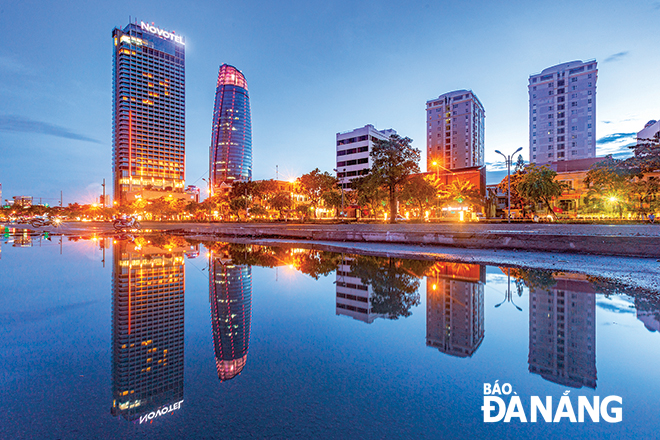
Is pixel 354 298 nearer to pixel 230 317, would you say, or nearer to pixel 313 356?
pixel 230 317

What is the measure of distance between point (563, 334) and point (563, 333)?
0.03 meters

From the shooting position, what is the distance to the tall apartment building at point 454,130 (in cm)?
11538

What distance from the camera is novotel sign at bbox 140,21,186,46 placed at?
16275 cm

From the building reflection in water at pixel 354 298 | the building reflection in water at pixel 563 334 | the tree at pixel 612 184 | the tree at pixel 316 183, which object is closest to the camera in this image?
the building reflection in water at pixel 563 334

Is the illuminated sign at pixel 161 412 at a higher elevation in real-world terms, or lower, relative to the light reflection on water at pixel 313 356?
lower

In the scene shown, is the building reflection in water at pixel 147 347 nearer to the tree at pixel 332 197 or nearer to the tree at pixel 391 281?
the tree at pixel 391 281

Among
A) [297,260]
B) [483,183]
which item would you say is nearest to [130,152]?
[483,183]

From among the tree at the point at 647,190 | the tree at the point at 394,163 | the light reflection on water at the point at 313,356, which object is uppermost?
the tree at the point at 394,163

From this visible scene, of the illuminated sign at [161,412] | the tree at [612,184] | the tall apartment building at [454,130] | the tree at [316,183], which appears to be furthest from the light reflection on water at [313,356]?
the tall apartment building at [454,130]

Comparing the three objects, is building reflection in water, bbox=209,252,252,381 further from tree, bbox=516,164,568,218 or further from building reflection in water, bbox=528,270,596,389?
tree, bbox=516,164,568,218

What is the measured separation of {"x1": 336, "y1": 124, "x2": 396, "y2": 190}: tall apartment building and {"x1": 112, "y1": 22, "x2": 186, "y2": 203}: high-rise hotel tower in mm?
107527

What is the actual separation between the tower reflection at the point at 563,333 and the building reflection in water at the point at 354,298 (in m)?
2.12

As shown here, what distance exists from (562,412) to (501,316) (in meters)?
2.55

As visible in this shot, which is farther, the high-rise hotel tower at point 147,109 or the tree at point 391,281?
the high-rise hotel tower at point 147,109
